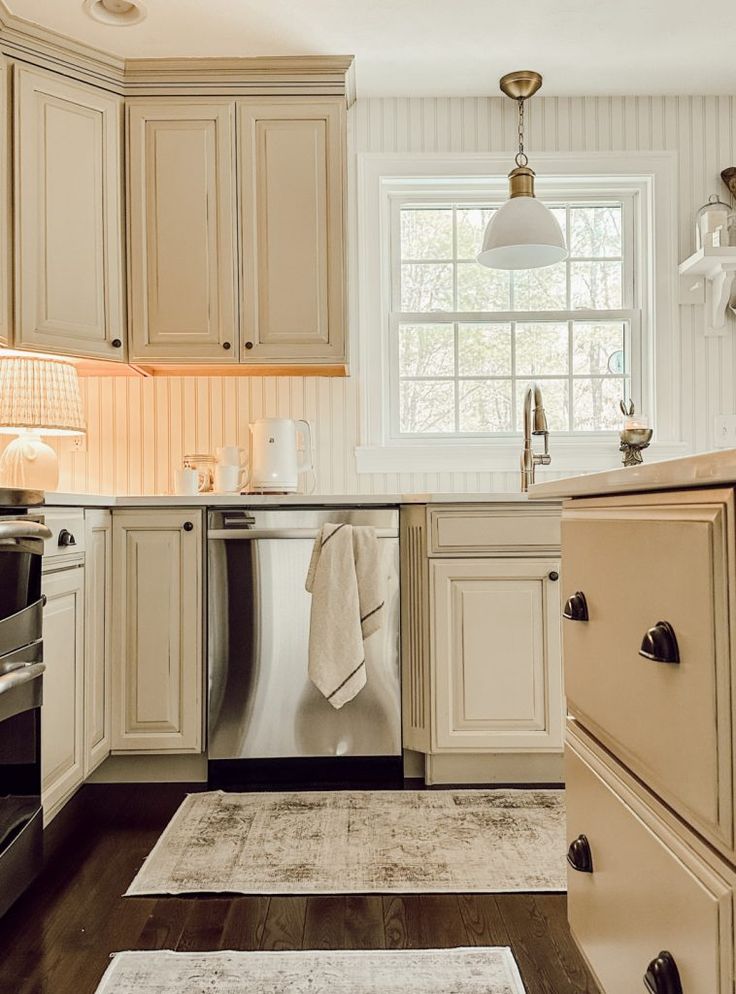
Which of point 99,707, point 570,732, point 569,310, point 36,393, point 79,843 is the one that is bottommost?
point 79,843

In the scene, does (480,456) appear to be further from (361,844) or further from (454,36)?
(361,844)

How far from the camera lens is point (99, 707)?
7.89 ft

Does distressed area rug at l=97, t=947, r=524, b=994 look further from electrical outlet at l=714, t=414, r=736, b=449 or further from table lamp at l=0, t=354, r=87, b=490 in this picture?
electrical outlet at l=714, t=414, r=736, b=449

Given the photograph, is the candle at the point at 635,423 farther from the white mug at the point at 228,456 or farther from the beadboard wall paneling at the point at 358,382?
the white mug at the point at 228,456

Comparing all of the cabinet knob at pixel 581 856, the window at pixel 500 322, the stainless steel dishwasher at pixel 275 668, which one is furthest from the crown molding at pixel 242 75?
the cabinet knob at pixel 581 856

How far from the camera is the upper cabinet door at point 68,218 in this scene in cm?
267

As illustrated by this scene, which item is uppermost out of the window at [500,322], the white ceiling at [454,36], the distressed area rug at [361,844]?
the white ceiling at [454,36]

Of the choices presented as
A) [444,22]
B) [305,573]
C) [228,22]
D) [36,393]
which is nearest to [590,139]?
[444,22]

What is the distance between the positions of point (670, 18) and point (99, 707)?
2.79 metres

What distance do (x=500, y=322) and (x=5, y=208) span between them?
1.81 meters

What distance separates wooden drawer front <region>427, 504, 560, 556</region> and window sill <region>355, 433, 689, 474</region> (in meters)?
0.64

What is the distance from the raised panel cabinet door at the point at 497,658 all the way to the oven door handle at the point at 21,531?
1168 mm

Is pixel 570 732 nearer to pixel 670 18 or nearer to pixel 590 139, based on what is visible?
pixel 670 18

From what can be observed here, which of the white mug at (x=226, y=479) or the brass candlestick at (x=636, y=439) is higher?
the brass candlestick at (x=636, y=439)
